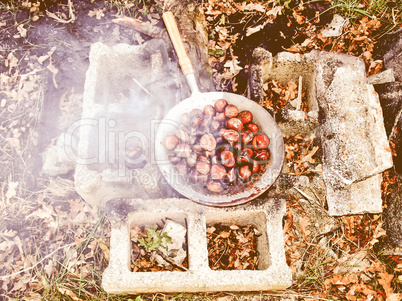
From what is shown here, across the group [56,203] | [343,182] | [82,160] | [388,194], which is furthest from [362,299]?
[56,203]

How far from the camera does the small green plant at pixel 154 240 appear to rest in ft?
10.8

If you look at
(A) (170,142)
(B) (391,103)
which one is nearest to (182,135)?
(A) (170,142)

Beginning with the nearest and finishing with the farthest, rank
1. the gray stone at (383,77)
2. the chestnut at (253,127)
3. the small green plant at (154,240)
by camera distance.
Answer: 1. the chestnut at (253,127)
2. the small green plant at (154,240)
3. the gray stone at (383,77)

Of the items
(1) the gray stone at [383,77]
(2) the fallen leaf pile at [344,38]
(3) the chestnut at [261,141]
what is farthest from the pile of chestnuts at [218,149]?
(2) the fallen leaf pile at [344,38]

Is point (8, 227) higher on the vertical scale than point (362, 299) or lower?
higher

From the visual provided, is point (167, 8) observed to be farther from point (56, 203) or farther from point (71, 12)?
point (56, 203)

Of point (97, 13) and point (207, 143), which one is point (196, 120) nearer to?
point (207, 143)

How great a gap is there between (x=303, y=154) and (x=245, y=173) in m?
1.40

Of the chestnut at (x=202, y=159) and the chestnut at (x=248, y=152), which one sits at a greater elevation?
the chestnut at (x=248, y=152)

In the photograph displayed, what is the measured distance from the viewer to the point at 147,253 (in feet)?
11.6

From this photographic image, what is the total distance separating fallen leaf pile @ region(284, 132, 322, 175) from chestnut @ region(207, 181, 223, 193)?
1249 millimetres

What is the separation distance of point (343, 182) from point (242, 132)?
140 centimetres

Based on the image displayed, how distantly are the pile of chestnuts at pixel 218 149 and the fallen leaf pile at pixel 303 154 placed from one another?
0.99 metres

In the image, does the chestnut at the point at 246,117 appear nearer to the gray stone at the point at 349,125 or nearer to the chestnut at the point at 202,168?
the chestnut at the point at 202,168
